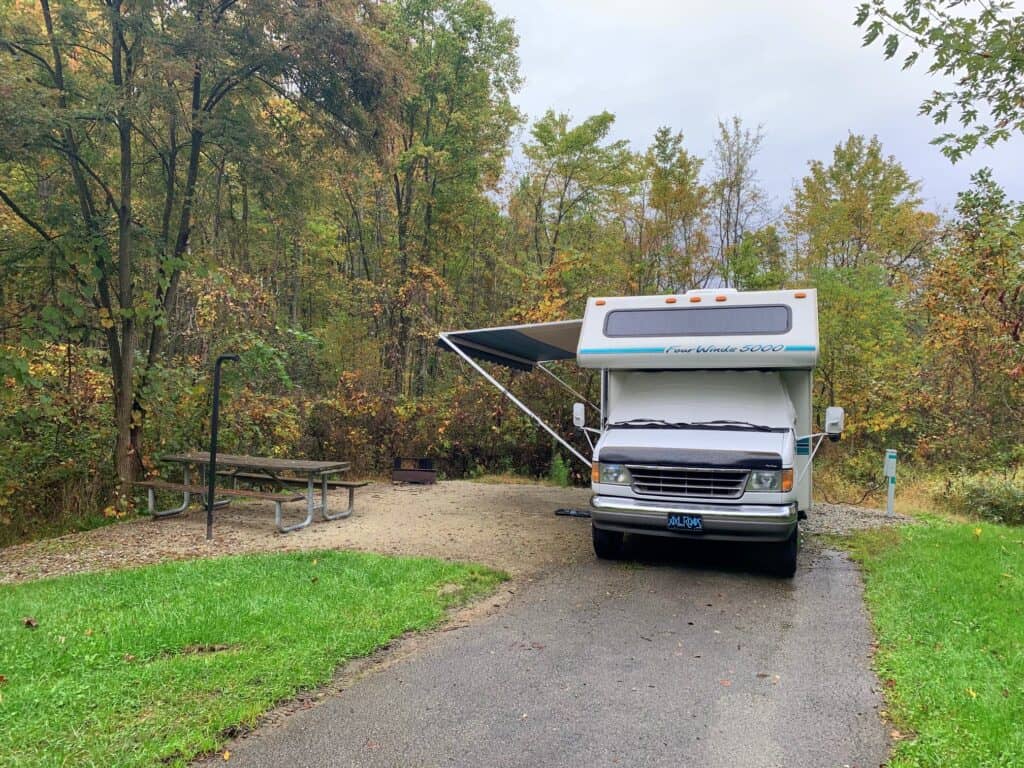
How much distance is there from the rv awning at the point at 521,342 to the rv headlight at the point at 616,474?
8.06 ft

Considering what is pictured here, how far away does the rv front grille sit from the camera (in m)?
6.07

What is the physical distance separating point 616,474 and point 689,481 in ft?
2.22

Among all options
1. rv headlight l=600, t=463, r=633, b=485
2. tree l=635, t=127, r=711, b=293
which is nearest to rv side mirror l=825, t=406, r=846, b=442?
rv headlight l=600, t=463, r=633, b=485

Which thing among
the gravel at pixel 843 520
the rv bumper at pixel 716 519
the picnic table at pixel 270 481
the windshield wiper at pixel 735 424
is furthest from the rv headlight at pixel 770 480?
the picnic table at pixel 270 481

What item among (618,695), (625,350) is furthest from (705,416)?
(618,695)

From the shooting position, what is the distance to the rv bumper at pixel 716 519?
595cm

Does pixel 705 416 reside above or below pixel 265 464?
above

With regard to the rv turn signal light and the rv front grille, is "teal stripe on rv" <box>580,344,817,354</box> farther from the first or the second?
the rv turn signal light

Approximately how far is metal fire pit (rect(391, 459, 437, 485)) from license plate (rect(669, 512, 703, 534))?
7.58 m

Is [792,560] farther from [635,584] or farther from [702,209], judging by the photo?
[702,209]

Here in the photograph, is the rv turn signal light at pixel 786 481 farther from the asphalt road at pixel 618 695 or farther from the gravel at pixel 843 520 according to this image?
the gravel at pixel 843 520

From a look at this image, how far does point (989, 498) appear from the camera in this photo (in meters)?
11.2

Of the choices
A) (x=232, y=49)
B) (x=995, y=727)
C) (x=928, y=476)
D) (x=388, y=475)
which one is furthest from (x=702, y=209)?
(x=995, y=727)

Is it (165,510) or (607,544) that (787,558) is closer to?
(607,544)
